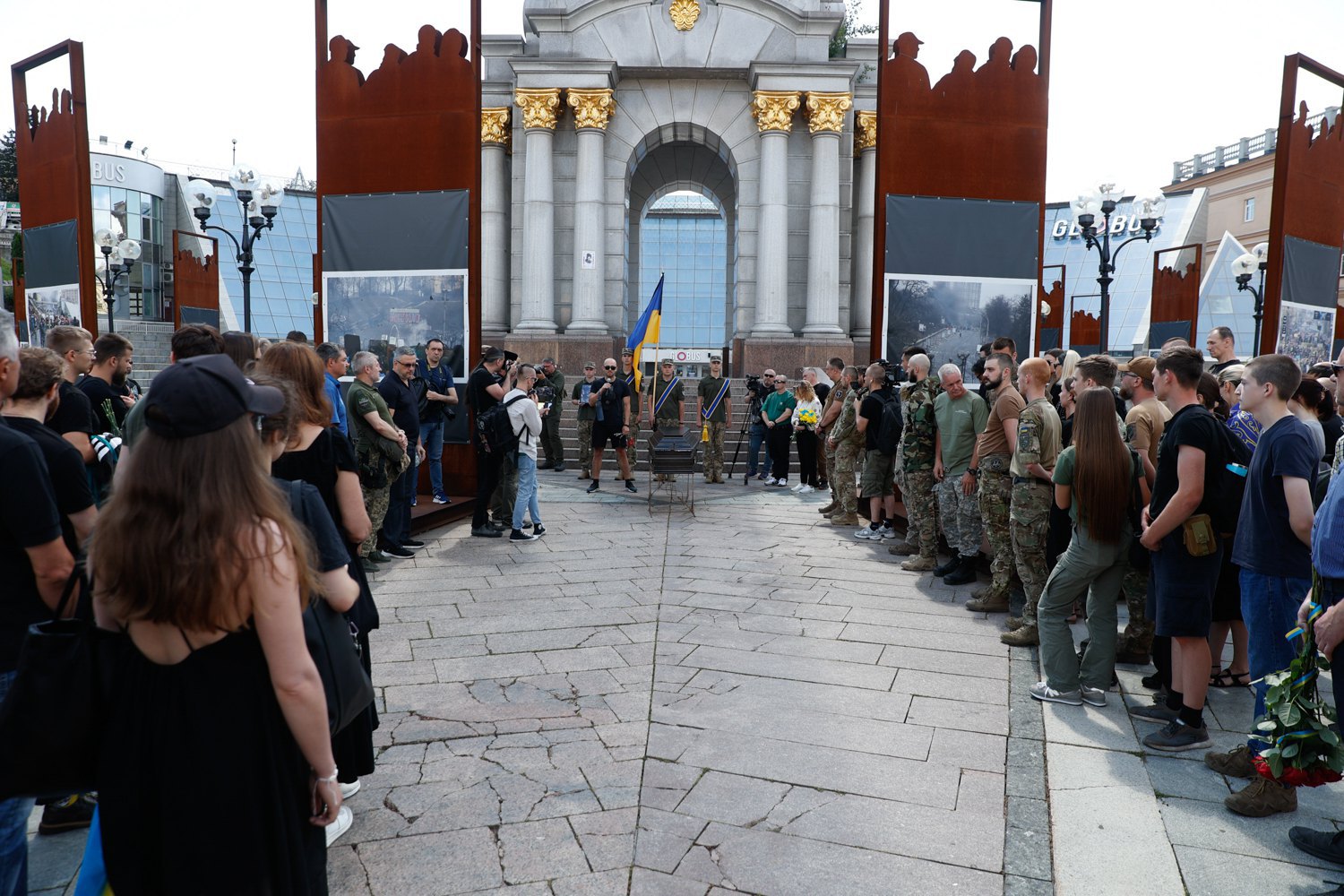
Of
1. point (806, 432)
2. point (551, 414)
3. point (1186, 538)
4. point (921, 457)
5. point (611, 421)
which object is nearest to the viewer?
point (1186, 538)

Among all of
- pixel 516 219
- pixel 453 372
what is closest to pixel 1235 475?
pixel 453 372

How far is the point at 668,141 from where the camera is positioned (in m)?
20.2

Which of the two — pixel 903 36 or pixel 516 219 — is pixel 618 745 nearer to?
pixel 903 36

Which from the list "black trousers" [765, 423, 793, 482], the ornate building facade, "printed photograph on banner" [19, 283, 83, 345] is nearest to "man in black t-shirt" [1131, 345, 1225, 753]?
"black trousers" [765, 423, 793, 482]

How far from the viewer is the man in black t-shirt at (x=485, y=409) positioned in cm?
925

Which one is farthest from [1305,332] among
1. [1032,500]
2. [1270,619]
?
[1270,619]

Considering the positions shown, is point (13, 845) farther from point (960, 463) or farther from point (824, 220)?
point (824, 220)

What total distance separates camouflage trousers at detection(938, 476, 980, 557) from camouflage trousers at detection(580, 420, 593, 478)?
23.0 feet

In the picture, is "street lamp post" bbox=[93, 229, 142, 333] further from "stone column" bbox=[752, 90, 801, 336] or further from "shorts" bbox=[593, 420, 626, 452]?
"shorts" bbox=[593, 420, 626, 452]

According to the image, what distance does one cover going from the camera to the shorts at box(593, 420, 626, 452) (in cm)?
1291

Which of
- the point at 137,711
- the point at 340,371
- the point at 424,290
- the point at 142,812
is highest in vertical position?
the point at 424,290

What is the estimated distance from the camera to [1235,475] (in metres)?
4.33

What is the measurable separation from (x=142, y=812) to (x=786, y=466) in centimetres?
1247

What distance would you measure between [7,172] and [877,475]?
158 feet
